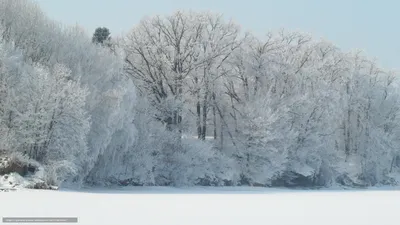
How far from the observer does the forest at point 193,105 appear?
2631 centimetres

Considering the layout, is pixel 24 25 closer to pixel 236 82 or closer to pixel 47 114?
pixel 47 114

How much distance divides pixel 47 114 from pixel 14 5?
32.1 feet

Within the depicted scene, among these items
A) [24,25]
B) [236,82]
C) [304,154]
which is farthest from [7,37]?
[304,154]

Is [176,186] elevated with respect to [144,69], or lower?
lower

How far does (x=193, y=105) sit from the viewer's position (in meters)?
40.8

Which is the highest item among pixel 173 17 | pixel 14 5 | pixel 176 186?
pixel 173 17

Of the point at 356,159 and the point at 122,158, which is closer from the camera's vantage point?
the point at 122,158

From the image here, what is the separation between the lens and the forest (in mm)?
26312

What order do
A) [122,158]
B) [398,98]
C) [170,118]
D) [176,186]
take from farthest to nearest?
[398,98], [170,118], [176,186], [122,158]

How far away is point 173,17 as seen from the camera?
4197cm

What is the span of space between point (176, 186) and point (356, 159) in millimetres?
19698

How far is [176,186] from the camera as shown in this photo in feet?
116

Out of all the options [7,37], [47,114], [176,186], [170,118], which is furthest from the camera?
[170,118]

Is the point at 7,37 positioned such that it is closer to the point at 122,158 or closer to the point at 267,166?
the point at 122,158
